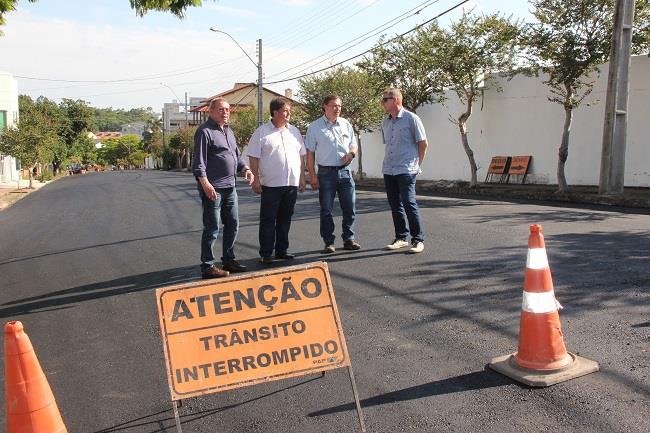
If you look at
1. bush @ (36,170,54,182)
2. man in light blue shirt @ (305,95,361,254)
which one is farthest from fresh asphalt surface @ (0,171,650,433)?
bush @ (36,170,54,182)

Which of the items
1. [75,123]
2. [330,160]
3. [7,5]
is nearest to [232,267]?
[330,160]

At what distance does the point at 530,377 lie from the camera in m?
3.44

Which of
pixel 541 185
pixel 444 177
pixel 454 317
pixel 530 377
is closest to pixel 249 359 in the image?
pixel 530 377

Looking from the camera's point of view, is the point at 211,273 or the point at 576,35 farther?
the point at 576,35

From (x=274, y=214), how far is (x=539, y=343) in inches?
145

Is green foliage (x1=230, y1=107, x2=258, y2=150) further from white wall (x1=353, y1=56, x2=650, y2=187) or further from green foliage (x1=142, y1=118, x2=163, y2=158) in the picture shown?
green foliage (x1=142, y1=118, x2=163, y2=158)

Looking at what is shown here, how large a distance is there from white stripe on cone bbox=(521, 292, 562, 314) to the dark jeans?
3390mm

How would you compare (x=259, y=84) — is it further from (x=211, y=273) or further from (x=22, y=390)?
(x=22, y=390)

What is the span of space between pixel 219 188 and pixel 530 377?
3.69m

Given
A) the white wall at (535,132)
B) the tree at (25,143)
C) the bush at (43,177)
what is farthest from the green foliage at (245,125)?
the white wall at (535,132)

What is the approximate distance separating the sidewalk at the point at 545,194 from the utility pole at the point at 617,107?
0.50 m

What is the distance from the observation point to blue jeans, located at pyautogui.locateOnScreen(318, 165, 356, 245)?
7.08m

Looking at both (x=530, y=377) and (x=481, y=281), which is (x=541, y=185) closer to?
(x=481, y=281)

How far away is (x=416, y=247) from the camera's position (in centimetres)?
695
